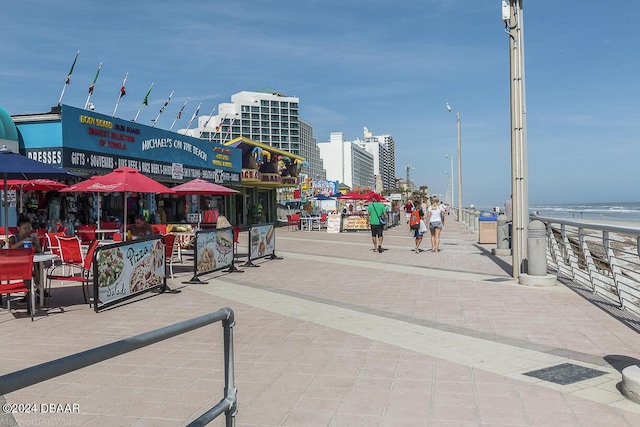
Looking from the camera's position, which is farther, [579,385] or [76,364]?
[579,385]

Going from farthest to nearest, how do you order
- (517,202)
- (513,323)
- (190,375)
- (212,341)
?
(517,202), (513,323), (212,341), (190,375)

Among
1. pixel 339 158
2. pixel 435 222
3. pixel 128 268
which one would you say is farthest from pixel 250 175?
pixel 339 158

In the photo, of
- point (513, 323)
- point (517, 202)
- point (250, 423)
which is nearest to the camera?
point (250, 423)

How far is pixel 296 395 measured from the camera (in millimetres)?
4348

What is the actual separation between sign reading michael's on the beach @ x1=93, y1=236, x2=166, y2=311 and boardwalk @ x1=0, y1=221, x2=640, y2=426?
0.95ft

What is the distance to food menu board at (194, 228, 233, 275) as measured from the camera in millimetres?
10641

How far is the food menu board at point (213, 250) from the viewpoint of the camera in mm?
10641

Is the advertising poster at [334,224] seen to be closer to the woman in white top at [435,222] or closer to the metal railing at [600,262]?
the woman in white top at [435,222]

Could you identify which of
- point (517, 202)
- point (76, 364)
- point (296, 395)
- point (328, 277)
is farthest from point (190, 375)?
point (517, 202)

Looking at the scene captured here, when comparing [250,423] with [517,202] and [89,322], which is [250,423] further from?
[517,202]

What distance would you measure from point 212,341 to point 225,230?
18.6 ft

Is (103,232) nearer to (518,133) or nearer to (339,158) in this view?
(518,133)

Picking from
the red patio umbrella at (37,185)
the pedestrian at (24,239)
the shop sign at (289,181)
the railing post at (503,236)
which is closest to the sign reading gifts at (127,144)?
the red patio umbrella at (37,185)

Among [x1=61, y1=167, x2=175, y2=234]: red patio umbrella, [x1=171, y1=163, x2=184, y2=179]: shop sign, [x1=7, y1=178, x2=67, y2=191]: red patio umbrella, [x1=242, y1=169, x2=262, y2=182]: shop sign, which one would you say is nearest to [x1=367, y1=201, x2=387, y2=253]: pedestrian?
[x1=61, y1=167, x2=175, y2=234]: red patio umbrella
